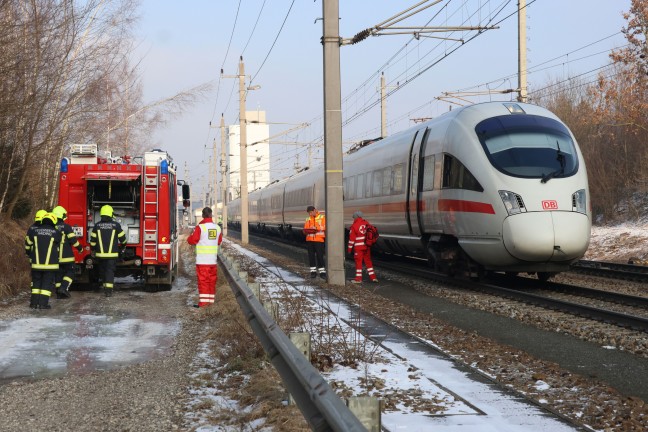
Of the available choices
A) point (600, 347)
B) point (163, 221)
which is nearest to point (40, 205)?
point (163, 221)

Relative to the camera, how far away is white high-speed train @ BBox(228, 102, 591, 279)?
565 inches

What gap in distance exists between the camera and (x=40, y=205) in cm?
2372

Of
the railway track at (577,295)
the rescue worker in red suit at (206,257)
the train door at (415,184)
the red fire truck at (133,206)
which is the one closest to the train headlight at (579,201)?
the railway track at (577,295)

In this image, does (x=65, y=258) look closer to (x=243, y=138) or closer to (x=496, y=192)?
(x=496, y=192)

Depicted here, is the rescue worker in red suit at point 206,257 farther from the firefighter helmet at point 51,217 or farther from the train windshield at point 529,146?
the train windshield at point 529,146

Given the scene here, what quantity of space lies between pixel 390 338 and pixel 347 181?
17.5m

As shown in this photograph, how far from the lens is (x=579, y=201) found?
14703mm

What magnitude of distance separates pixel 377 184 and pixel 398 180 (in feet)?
7.53

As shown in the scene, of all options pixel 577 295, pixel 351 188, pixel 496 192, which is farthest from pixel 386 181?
pixel 577 295

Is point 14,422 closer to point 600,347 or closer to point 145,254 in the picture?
point 600,347

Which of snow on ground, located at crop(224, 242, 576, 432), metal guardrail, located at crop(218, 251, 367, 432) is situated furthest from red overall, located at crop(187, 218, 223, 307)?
metal guardrail, located at crop(218, 251, 367, 432)

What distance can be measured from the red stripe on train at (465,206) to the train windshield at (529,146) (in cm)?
73

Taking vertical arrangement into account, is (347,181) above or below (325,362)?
above

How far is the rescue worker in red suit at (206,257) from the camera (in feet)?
44.2
